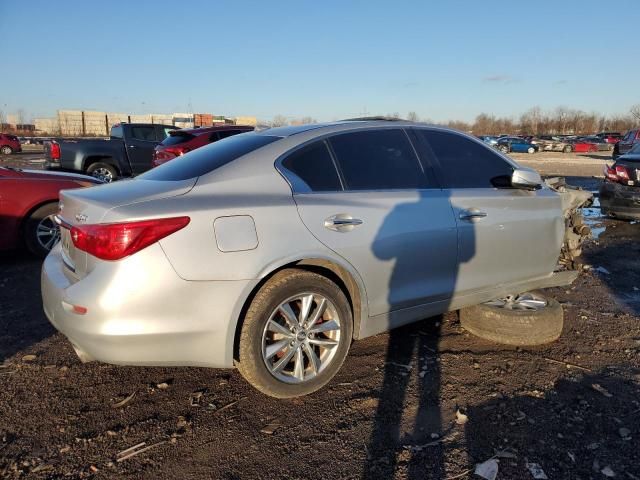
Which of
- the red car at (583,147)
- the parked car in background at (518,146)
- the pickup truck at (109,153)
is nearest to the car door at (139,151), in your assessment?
the pickup truck at (109,153)

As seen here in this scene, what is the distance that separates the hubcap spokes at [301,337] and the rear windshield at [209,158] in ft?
3.26

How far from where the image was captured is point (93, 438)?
9.03 feet

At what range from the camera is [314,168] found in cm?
324

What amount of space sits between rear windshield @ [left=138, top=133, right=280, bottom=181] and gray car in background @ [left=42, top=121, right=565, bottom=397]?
0.06ft

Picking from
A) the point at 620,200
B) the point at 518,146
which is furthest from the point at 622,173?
the point at 518,146

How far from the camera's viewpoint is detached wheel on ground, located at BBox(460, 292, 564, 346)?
3.85m

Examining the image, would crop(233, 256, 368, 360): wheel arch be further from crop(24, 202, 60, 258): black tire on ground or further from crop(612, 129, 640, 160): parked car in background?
crop(612, 129, 640, 160): parked car in background

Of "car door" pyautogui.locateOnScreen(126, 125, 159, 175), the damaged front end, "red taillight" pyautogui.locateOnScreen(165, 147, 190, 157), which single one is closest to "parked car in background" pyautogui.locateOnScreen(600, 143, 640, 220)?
the damaged front end

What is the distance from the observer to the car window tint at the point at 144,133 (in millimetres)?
14219

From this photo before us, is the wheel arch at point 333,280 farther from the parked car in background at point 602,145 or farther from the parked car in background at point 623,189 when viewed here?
the parked car in background at point 602,145

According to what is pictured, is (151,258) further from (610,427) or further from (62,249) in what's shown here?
(610,427)

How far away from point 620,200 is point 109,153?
11360mm

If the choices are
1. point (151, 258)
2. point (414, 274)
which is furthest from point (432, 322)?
point (151, 258)

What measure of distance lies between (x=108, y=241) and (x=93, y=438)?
1101 millimetres
